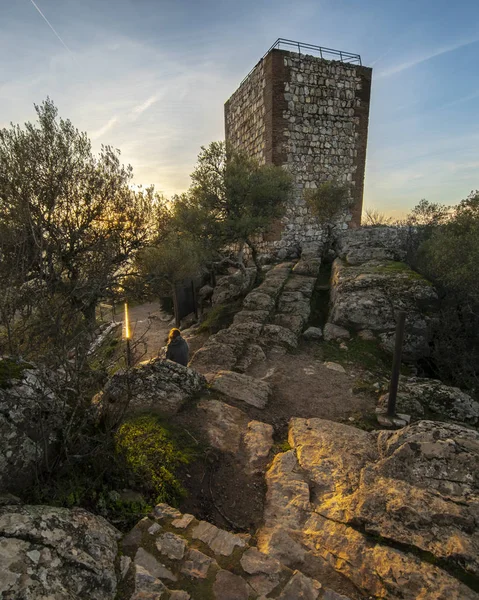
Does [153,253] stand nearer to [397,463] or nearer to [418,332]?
[418,332]

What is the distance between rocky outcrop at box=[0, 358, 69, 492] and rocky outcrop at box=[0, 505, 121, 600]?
0.40m

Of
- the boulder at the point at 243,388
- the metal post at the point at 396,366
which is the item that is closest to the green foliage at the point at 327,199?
the metal post at the point at 396,366

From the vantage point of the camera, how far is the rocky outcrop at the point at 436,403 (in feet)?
21.0

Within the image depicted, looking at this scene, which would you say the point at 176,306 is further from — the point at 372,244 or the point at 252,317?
the point at 372,244

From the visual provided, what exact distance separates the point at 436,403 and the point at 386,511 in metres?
4.21

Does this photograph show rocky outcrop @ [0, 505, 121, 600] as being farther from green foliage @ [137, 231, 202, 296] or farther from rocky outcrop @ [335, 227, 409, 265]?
rocky outcrop @ [335, 227, 409, 265]

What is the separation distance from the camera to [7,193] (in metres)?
10.5

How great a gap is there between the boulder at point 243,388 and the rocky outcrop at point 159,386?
14.1 inches

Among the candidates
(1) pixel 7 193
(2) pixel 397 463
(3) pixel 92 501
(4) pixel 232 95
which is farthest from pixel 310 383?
(4) pixel 232 95

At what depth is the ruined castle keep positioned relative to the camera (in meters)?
18.8

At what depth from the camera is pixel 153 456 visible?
3.81 m

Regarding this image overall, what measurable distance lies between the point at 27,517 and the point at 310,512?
2690 millimetres

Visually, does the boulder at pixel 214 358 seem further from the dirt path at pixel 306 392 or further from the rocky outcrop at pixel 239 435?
the rocky outcrop at pixel 239 435

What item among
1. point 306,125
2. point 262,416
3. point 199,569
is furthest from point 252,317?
point 306,125
